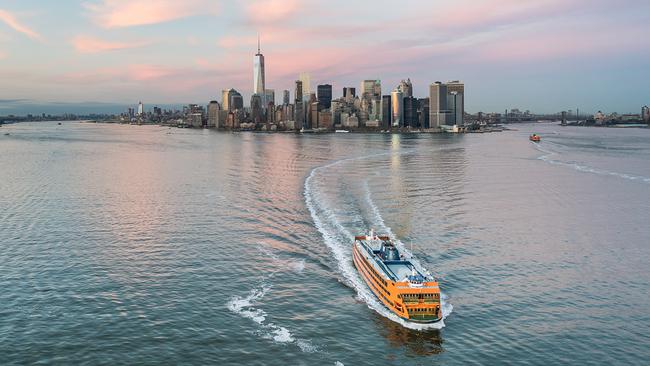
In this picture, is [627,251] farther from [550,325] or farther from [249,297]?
[249,297]

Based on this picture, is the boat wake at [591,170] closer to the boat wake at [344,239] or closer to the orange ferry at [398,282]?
the boat wake at [344,239]

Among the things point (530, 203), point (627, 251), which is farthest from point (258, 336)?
point (530, 203)

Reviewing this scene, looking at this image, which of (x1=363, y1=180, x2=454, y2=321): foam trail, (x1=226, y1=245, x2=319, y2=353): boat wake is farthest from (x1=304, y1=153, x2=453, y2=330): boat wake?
(x1=226, y1=245, x2=319, y2=353): boat wake

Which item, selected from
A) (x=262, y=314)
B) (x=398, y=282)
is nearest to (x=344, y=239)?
(x=398, y=282)

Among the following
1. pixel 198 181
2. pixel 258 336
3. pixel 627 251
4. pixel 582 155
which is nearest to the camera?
pixel 258 336

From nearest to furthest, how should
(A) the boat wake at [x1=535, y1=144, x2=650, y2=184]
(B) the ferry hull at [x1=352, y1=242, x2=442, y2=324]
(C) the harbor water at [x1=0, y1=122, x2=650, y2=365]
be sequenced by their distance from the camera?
(C) the harbor water at [x1=0, y1=122, x2=650, y2=365], (B) the ferry hull at [x1=352, y1=242, x2=442, y2=324], (A) the boat wake at [x1=535, y1=144, x2=650, y2=184]

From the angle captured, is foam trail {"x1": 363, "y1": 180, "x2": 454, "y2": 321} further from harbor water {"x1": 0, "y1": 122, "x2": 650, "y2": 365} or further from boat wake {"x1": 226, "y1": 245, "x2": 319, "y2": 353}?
boat wake {"x1": 226, "y1": 245, "x2": 319, "y2": 353}

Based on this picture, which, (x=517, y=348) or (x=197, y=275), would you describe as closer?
(x=517, y=348)

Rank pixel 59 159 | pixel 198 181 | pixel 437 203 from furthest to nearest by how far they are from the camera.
A: pixel 59 159 → pixel 198 181 → pixel 437 203
